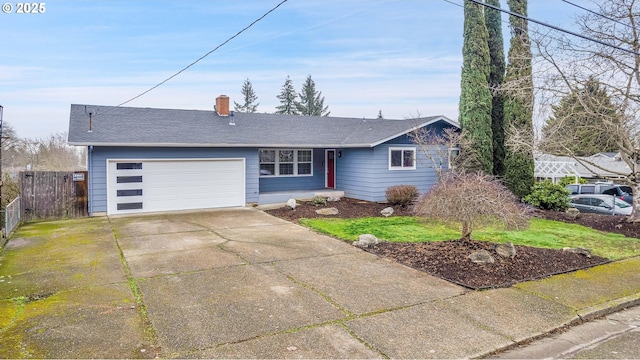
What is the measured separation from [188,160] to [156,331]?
31.1 ft

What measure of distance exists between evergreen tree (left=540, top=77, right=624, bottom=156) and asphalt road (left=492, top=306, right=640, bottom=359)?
739 centimetres

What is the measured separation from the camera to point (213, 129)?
14.4 meters

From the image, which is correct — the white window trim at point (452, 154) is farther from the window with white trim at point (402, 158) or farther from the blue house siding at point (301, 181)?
the blue house siding at point (301, 181)

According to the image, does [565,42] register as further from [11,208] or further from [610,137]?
[11,208]

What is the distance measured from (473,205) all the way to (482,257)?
92 centimetres

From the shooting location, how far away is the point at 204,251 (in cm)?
760

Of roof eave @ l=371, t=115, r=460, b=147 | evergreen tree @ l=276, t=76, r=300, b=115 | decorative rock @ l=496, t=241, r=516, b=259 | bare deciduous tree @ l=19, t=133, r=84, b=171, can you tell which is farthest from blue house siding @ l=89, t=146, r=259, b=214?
evergreen tree @ l=276, t=76, r=300, b=115

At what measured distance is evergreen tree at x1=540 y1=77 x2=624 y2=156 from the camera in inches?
415

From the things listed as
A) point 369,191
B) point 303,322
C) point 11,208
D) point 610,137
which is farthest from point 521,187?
point 11,208

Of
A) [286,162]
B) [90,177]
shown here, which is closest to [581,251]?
[286,162]

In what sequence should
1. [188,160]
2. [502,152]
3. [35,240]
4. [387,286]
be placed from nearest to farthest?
[387,286], [35,240], [188,160], [502,152]

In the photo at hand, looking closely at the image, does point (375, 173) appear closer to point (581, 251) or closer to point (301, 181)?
point (301, 181)
